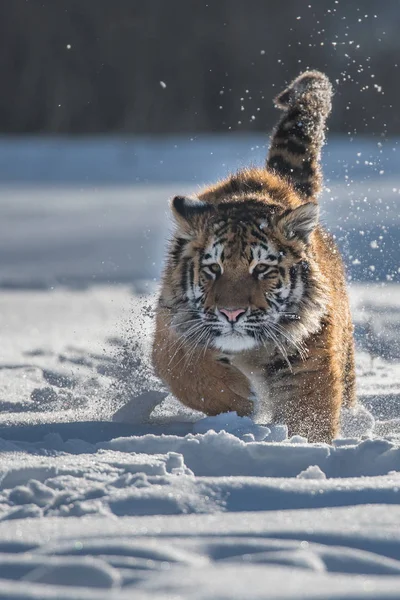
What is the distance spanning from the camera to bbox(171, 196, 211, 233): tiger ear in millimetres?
4809

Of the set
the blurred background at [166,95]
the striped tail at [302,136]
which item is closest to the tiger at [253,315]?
the striped tail at [302,136]

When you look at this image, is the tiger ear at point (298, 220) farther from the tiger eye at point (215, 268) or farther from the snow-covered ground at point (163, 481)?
the snow-covered ground at point (163, 481)

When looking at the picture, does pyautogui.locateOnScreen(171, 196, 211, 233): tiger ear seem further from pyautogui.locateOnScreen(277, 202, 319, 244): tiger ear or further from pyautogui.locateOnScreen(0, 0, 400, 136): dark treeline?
pyautogui.locateOnScreen(0, 0, 400, 136): dark treeline

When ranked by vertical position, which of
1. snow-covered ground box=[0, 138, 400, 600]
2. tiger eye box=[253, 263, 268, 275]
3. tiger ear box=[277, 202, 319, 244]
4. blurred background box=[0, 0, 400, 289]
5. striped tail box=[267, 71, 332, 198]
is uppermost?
blurred background box=[0, 0, 400, 289]

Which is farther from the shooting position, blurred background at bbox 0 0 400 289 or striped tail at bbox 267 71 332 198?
blurred background at bbox 0 0 400 289

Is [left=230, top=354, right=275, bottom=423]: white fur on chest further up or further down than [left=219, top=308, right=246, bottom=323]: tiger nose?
further down

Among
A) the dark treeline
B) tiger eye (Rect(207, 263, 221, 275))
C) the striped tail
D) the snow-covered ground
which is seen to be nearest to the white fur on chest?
the snow-covered ground

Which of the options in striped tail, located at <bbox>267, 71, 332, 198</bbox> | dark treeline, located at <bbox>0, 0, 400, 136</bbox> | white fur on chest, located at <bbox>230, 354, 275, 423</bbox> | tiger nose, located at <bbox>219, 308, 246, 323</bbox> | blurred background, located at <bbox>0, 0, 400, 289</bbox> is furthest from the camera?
dark treeline, located at <bbox>0, 0, 400, 136</bbox>

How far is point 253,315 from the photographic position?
4.54 meters

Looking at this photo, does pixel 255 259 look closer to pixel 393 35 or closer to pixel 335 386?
pixel 335 386

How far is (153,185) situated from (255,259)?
1418 centimetres

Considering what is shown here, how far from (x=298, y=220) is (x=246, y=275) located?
0.34 m

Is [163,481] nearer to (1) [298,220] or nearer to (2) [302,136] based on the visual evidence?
(1) [298,220]

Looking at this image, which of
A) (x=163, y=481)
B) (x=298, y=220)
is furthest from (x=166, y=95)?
(x=163, y=481)
